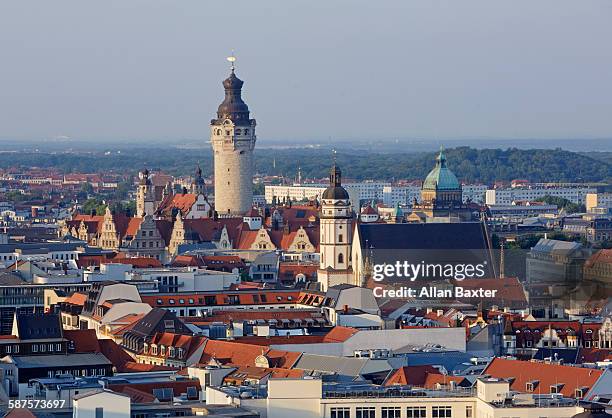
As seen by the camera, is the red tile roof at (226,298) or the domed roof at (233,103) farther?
the domed roof at (233,103)

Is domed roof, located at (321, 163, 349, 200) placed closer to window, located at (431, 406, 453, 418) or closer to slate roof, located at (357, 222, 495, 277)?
slate roof, located at (357, 222, 495, 277)

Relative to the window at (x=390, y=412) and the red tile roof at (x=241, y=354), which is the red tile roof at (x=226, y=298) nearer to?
the red tile roof at (x=241, y=354)

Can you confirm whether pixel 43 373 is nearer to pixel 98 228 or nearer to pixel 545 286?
pixel 545 286

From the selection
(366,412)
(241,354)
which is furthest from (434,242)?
(366,412)

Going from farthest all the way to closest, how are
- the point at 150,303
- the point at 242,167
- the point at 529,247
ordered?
the point at 242,167
the point at 529,247
the point at 150,303

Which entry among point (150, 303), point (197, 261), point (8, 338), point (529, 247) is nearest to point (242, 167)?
point (529, 247)

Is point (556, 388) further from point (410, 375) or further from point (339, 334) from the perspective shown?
point (339, 334)

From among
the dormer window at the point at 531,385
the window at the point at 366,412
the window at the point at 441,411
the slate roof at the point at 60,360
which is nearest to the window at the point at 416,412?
the window at the point at 441,411
